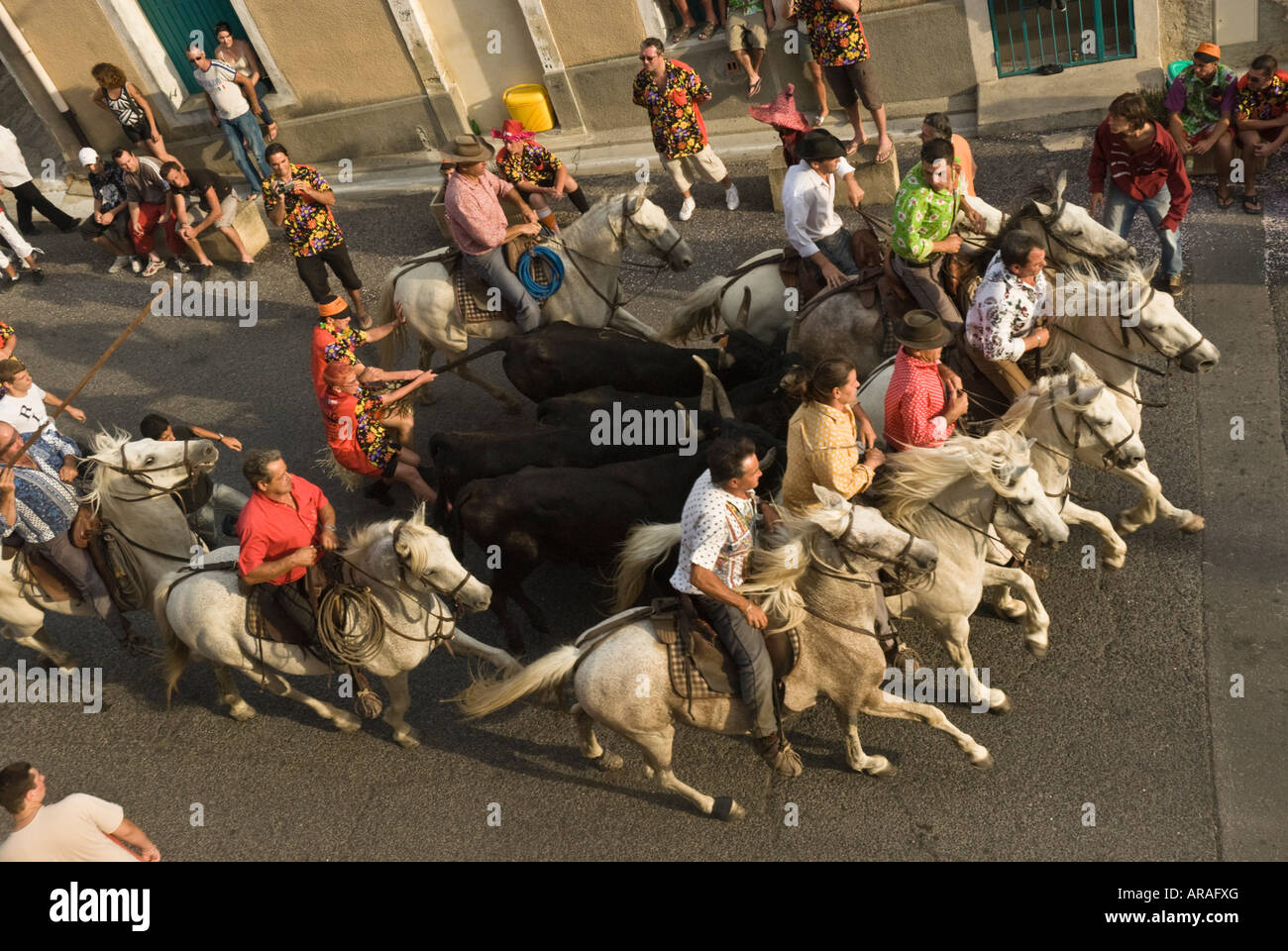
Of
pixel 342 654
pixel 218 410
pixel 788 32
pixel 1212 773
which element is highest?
pixel 788 32

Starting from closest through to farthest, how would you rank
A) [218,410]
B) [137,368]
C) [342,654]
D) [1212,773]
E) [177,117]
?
[1212,773] < [342,654] < [218,410] < [137,368] < [177,117]

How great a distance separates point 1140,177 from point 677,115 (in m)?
4.37

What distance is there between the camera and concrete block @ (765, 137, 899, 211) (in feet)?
35.4

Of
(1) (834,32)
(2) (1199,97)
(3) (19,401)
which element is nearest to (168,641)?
(3) (19,401)

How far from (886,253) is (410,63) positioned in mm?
7759

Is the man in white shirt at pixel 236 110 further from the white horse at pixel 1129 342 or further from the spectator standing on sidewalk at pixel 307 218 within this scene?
the white horse at pixel 1129 342

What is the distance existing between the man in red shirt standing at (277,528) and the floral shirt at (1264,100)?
858 cm

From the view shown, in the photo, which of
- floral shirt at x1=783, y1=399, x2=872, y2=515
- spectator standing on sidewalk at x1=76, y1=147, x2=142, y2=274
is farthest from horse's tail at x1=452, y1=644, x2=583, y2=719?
spectator standing on sidewalk at x1=76, y1=147, x2=142, y2=274

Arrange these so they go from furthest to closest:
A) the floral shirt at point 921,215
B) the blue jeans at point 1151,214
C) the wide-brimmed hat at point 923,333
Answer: the blue jeans at point 1151,214 → the floral shirt at point 921,215 → the wide-brimmed hat at point 923,333

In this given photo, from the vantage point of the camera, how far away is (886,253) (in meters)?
7.90

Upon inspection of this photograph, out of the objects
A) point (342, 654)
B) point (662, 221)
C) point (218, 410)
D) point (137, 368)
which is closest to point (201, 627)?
point (342, 654)

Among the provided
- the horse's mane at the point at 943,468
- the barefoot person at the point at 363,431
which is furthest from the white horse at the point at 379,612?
the horse's mane at the point at 943,468

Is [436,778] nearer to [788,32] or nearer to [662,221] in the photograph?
[662,221]

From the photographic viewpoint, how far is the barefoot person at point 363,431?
7.75 metres
